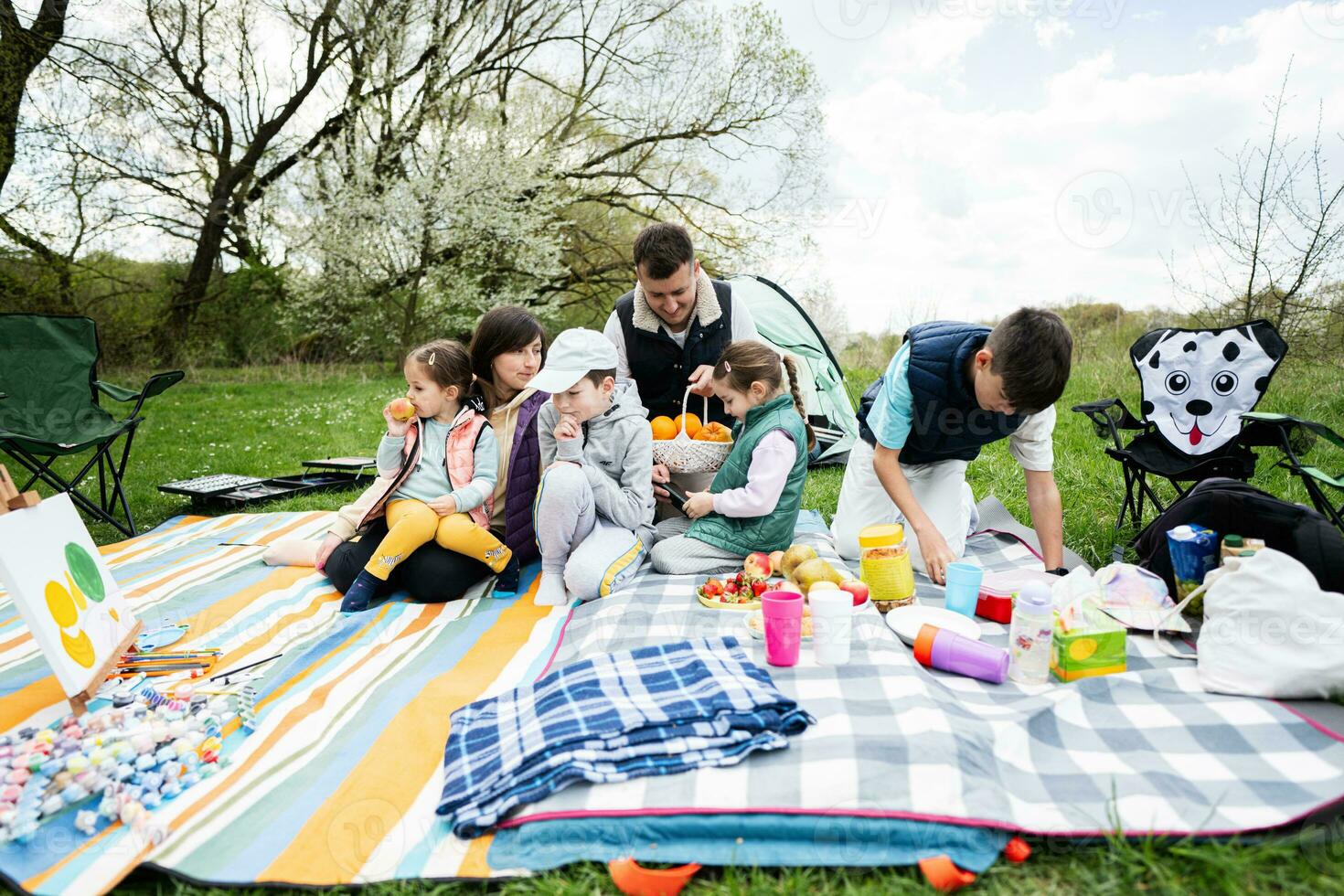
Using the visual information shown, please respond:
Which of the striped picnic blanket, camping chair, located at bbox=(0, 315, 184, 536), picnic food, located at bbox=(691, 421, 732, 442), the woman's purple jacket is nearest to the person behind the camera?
the striped picnic blanket

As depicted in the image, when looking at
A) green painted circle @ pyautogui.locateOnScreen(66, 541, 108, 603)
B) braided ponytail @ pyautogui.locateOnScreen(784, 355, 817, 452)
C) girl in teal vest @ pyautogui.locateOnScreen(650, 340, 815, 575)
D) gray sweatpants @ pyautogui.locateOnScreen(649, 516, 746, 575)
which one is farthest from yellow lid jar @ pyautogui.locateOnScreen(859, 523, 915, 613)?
green painted circle @ pyautogui.locateOnScreen(66, 541, 108, 603)

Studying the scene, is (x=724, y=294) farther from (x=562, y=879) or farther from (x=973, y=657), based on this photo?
(x=562, y=879)

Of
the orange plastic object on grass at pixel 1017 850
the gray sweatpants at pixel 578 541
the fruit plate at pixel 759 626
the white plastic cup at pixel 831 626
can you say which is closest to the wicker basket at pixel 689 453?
the gray sweatpants at pixel 578 541

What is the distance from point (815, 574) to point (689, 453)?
91 centimetres

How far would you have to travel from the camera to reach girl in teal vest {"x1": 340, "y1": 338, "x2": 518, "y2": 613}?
9.73ft

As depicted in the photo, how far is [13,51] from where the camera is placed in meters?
8.04

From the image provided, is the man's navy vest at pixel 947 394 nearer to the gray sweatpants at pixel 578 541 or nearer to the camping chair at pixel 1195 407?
the camping chair at pixel 1195 407

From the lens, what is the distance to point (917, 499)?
10.7 ft

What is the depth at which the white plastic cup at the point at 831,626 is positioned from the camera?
6.86 feet

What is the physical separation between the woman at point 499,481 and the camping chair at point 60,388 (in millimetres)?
1657

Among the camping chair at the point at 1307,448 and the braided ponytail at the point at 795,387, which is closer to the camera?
the camping chair at the point at 1307,448

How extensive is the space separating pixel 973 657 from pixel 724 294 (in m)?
2.14

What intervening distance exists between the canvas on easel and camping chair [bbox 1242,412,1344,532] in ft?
12.6

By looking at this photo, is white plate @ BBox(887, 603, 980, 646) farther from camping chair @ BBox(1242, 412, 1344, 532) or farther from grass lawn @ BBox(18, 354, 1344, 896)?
camping chair @ BBox(1242, 412, 1344, 532)
